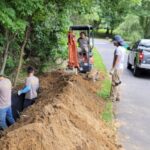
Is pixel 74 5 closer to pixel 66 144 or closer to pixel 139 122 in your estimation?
pixel 139 122

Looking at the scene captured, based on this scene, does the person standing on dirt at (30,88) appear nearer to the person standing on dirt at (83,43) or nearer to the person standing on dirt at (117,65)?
the person standing on dirt at (117,65)

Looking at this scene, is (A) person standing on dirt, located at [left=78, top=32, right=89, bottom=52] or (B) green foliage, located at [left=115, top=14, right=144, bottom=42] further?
(B) green foliage, located at [left=115, top=14, right=144, bottom=42]

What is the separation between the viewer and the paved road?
10.3 metres

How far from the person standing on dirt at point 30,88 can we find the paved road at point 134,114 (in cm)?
250

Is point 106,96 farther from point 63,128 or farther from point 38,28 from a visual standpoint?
point 63,128

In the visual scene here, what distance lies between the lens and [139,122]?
40.0ft

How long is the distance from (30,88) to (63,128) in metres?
3.47

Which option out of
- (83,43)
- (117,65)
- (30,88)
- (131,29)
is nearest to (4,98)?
(30,88)

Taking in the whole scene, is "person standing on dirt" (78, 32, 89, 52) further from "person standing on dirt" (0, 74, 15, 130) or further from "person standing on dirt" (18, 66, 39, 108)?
"person standing on dirt" (0, 74, 15, 130)

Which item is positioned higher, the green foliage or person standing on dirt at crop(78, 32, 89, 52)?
person standing on dirt at crop(78, 32, 89, 52)

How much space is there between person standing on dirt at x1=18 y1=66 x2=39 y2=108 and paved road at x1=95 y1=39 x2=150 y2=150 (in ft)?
8.20

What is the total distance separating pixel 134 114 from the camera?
13.2 m

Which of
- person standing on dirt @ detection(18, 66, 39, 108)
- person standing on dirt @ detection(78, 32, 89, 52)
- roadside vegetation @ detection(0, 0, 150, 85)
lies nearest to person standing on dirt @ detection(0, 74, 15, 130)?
person standing on dirt @ detection(18, 66, 39, 108)

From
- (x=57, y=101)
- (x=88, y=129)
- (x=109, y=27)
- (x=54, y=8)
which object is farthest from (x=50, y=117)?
(x=109, y=27)
